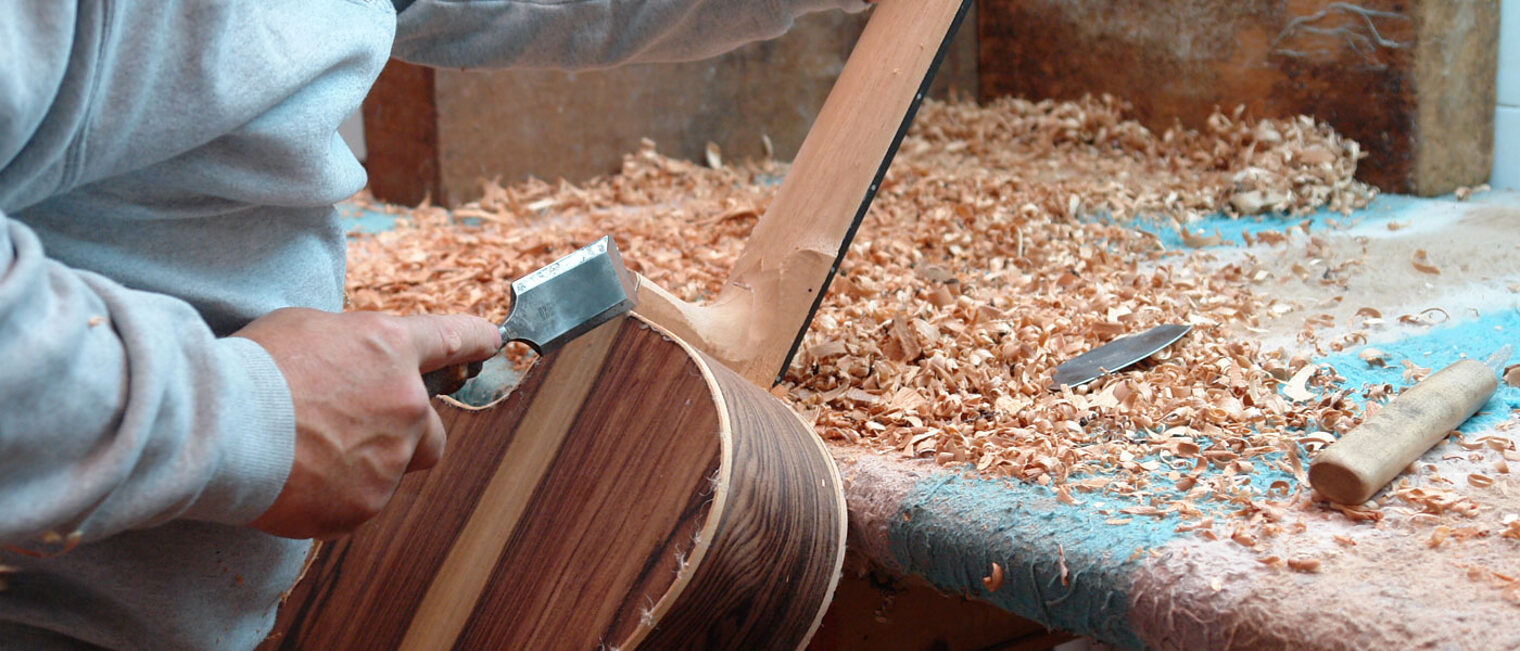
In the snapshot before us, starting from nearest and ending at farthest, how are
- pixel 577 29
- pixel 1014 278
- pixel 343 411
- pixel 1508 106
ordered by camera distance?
pixel 343 411, pixel 577 29, pixel 1014 278, pixel 1508 106

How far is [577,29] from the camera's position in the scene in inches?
50.1

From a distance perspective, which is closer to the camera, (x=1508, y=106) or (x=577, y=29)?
(x=577, y=29)

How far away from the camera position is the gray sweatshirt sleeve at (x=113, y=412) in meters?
0.61

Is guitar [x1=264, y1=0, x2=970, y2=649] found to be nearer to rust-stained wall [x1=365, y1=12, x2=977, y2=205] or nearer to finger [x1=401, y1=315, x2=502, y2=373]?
finger [x1=401, y1=315, x2=502, y2=373]

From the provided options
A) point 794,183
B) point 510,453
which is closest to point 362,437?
point 510,453

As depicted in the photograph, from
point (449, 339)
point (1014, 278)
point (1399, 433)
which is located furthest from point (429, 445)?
point (1014, 278)

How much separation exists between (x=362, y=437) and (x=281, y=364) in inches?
2.7

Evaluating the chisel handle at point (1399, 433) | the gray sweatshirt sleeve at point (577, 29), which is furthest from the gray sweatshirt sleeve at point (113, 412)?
the chisel handle at point (1399, 433)

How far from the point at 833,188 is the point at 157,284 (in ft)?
2.39

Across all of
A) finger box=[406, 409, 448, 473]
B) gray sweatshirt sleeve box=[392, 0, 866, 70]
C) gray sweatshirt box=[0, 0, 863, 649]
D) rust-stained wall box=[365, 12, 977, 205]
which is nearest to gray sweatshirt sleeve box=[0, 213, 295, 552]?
gray sweatshirt box=[0, 0, 863, 649]

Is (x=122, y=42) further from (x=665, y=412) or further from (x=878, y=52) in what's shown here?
(x=878, y=52)

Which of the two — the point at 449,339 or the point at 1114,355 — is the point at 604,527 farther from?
the point at 1114,355

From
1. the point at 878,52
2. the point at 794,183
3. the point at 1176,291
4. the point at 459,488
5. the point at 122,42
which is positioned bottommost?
the point at 1176,291

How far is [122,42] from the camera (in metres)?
0.72
